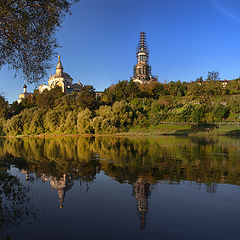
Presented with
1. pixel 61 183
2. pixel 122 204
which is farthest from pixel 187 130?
pixel 122 204

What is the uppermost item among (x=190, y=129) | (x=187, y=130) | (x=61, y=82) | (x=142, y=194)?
(x=61, y=82)

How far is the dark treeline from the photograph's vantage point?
183 ft

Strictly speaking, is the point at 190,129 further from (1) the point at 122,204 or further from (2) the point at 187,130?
(1) the point at 122,204

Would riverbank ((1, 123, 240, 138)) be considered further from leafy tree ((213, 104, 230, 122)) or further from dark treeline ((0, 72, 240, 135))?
leafy tree ((213, 104, 230, 122))

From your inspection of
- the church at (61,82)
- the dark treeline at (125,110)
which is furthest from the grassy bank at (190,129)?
the church at (61,82)

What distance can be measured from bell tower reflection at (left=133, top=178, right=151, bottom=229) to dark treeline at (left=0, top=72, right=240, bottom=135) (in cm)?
4235

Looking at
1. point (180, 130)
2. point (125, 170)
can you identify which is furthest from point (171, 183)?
point (180, 130)

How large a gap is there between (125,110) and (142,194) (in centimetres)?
4767

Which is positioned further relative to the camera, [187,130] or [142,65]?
[142,65]

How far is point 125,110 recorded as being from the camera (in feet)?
188

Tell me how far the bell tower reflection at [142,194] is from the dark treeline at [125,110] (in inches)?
1667

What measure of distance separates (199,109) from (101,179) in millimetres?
48837

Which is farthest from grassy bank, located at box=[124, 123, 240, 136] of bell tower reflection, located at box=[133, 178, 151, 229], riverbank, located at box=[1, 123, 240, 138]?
bell tower reflection, located at box=[133, 178, 151, 229]

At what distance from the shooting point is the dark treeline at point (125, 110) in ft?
183
